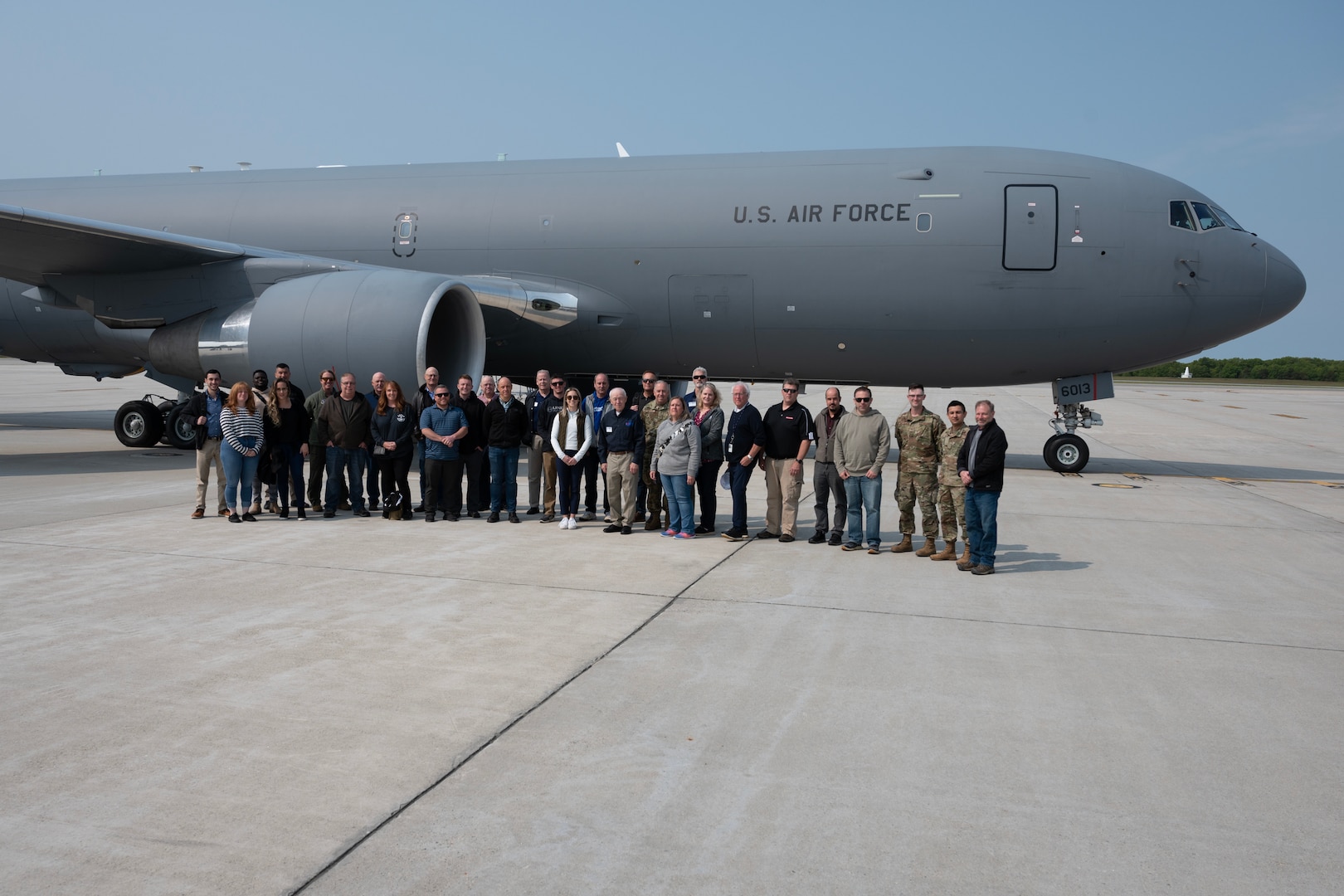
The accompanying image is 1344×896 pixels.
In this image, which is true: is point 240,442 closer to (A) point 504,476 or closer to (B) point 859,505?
(A) point 504,476

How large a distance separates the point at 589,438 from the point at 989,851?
6.45m

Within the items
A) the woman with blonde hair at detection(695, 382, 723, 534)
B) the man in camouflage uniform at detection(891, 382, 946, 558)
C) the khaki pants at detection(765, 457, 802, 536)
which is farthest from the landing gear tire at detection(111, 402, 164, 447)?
the man in camouflage uniform at detection(891, 382, 946, 558)

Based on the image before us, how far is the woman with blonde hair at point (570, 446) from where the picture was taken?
906cm

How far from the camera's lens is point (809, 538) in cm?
855

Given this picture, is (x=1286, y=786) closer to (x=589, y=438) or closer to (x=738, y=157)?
(x=589, y=438)

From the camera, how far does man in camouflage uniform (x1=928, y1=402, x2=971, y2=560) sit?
7.55m

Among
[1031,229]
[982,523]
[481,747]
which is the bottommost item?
[481,747]

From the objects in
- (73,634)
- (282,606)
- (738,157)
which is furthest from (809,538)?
(738,157)

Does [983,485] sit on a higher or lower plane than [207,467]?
higher

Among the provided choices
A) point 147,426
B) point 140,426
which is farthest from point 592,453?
point 140,426

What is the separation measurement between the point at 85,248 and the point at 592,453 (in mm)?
7444

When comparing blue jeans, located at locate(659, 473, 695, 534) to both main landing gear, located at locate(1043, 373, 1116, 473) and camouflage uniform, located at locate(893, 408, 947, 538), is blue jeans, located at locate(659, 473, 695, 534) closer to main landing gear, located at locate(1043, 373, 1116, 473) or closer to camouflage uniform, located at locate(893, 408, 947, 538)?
camouflage uniform, located at locate(893, 408, 947, 538)

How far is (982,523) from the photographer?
23.7 feet

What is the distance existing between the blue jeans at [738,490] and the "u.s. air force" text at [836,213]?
488 cm
